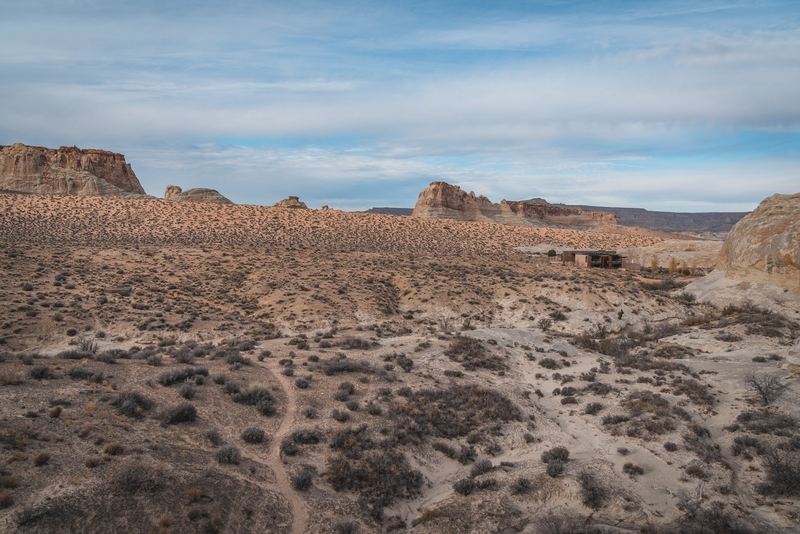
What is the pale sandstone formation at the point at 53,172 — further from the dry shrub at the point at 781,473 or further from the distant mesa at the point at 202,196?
the dry shrub at the point at 781,473

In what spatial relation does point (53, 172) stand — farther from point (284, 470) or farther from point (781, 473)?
point (781, 473)

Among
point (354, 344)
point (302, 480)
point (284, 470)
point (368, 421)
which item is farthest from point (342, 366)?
point (302, 480)

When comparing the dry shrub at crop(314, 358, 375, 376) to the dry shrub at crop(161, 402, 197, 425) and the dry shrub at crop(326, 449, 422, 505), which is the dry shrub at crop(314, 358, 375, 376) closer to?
the dry shrub at crop(326, 449, 422, 505)

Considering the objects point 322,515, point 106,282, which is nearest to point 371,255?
point 106,282

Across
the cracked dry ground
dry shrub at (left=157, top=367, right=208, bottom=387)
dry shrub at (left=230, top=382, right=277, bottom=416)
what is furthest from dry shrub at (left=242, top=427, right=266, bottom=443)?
dry shrub at (left=157, top=367, right=208, bottom=387)

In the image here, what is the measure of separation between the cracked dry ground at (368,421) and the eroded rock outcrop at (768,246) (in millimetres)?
4118

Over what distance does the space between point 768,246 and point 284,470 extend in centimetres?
2615

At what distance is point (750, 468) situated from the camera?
9.92m

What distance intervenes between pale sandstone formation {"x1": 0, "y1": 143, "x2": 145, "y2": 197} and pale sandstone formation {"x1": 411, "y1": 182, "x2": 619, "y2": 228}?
214 feet

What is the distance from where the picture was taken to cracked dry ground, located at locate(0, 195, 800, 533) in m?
8.02

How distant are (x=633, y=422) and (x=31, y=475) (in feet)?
43.7

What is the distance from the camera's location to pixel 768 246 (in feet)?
76.8

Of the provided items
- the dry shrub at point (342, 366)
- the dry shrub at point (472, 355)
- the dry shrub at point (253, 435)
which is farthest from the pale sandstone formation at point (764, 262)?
the dry shrub at point (253, 435)

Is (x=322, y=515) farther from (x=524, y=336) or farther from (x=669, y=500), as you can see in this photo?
(x=524, y=336)
